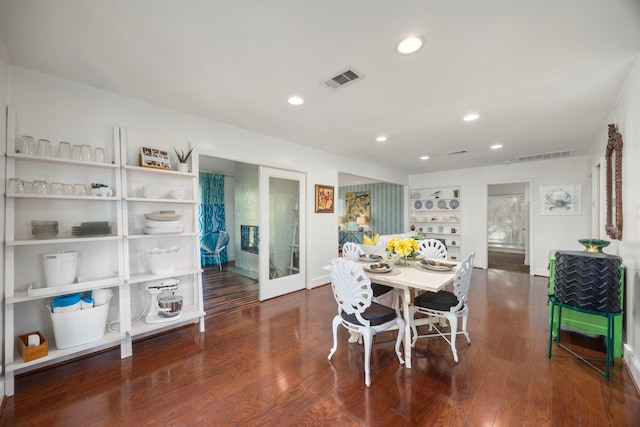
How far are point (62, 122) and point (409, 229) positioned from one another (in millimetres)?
7045

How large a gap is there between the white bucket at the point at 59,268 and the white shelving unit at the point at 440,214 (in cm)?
699

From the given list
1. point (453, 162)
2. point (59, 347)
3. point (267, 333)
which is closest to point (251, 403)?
point (267, 333)

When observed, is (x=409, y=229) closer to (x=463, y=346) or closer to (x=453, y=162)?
(x=453, y=162)

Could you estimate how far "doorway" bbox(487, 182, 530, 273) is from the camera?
8.23 meters

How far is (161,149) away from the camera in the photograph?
2.81m

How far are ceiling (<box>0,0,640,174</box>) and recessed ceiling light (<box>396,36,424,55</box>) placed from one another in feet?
0.18

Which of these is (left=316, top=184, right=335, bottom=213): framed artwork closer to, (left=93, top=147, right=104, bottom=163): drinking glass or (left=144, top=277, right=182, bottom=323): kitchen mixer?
(left=144, top=277, right=182, bottom=323): kitchen mixer

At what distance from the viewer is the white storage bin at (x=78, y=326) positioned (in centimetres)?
206

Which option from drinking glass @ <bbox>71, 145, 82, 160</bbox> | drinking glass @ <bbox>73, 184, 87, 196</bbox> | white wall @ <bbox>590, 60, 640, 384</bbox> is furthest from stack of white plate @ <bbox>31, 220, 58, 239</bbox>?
white wall @ <bbox>590, 60, 640, 384</bbox>

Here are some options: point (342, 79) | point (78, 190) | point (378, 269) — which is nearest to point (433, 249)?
point (378, 269)

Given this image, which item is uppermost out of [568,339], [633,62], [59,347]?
[633,62]

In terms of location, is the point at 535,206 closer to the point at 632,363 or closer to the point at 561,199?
the point at 561,199

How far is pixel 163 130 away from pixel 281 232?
84.0 inches

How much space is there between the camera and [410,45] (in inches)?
68.7
